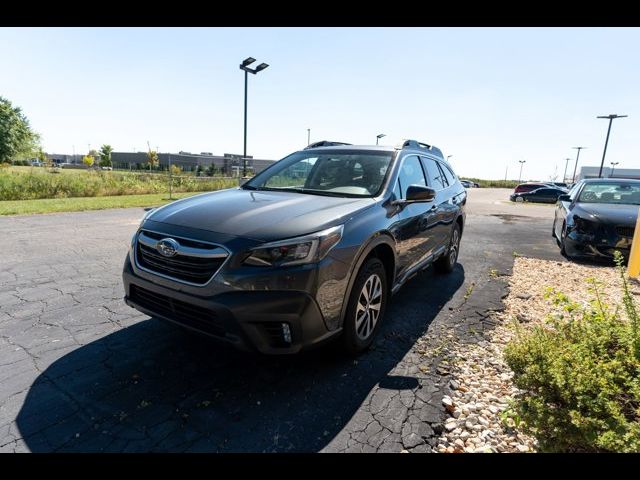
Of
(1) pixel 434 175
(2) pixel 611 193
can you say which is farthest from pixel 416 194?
(2) pixel 611 193

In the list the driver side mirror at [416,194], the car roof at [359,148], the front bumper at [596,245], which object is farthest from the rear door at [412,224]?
the front bumper at [596,245]

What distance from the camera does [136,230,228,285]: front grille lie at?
8.02 ft

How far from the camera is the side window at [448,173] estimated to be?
5.46 m

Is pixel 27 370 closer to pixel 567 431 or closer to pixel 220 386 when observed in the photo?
pixel 220 386

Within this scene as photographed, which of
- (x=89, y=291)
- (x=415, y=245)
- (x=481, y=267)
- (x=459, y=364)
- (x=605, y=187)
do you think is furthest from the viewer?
(x=605, y=187)

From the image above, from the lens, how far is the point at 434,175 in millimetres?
4887

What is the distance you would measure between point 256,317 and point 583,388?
1915mm

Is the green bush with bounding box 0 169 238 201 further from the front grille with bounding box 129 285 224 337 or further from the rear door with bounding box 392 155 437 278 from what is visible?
the rear door with bounding box 392 155 437 278

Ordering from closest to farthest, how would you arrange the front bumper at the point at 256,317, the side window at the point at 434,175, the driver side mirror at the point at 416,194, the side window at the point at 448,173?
the front bumper at the point at 256,317 → the driver side mirror at the point at 416,194 → the side window at the point at 434,175 → the side window at the point at 448,173

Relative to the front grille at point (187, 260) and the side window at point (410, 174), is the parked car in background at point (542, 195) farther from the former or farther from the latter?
the front grille at point (187, 260)

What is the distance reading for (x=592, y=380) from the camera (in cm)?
211

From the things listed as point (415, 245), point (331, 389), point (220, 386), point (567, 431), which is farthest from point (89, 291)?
point (567, 431)

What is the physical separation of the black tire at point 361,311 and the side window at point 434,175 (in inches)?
77.7
